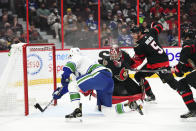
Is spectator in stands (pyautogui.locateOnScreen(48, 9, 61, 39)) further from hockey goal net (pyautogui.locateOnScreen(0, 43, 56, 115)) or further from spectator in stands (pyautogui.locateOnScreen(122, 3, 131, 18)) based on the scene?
hockey goal net (pyautogui.locateOnScreen(0, 43, 56, 115))

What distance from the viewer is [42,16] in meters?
8.73

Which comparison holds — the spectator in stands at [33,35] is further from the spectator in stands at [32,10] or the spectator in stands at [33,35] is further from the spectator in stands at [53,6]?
the spectator in stands at [53,6]

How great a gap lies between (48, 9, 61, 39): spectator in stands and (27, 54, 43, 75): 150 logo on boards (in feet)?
10.6

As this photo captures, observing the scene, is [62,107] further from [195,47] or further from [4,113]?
[195,47]

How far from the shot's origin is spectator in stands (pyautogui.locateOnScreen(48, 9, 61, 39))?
8516mm

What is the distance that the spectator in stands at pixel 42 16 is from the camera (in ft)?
28.0

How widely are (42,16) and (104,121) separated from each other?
16.8ft

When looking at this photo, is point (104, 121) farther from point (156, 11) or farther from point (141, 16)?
point (156, 11)

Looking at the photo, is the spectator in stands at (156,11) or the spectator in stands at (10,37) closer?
the spectator in stands at (10,37)

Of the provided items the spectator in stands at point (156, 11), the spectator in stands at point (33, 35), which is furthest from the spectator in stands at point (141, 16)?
the spectator in stands at point (33, 35)

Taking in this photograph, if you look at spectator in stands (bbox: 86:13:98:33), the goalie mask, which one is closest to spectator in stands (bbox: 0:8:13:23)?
spectator in stands (bbox: 86:13:98:33)

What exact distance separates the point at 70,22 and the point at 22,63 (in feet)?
13.1

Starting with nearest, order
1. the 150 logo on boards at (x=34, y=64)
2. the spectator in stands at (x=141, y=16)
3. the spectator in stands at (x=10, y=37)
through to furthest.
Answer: the 150 logo on boards at (x=34, y=64)
the spectator in stands at (x=10, y=37)
the spectator in stands at (x=141, y=16)

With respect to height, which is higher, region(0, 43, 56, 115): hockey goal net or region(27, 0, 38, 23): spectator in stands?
region(27, 0, 38, 23): spectator in stands
